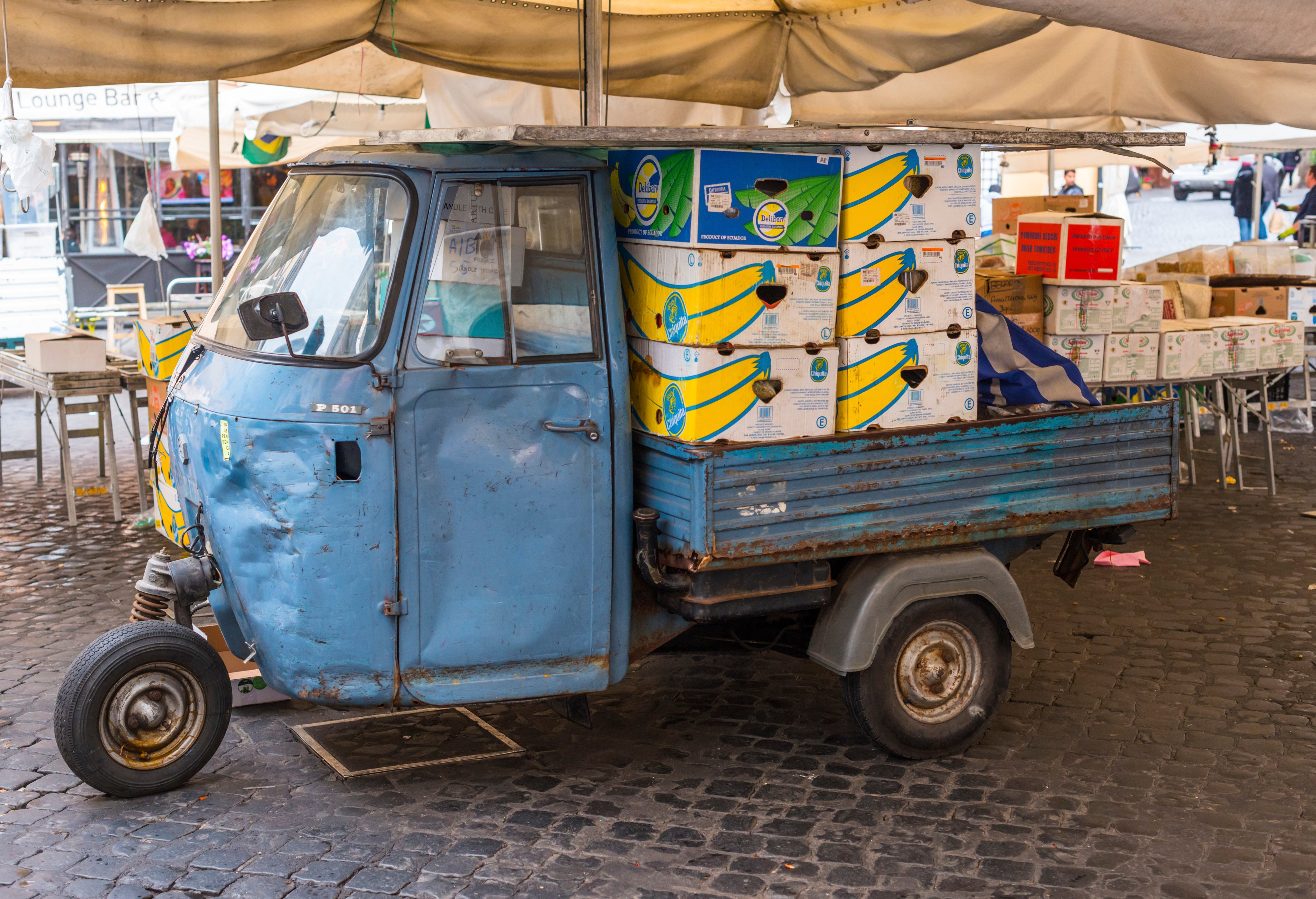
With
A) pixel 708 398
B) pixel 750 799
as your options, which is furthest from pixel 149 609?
pixel 750 799

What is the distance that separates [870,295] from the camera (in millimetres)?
4531

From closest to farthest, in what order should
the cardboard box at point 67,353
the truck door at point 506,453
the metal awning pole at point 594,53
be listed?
the truck door at point 506,453 → the metal awning pole at point 594,53 → the cardboard box at point 67,353

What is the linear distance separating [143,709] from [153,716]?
0.05 metres

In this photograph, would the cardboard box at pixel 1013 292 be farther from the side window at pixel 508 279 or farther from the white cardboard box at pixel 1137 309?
the side window at pixel 508 279

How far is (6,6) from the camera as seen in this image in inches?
222

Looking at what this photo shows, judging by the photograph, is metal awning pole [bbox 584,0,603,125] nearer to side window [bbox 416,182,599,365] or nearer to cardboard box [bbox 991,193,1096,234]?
side window [bbox 416,182,599,365]

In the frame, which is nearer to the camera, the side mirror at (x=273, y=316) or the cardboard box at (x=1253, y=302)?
the side mirror at (x=273, y=316)

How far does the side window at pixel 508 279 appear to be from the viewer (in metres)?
4.19

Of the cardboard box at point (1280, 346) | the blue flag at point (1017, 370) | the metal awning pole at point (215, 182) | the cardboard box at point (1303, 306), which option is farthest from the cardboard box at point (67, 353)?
the cardboard box at point (1303, 306)

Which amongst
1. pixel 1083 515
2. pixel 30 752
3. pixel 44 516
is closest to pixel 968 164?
pixel 1083 515

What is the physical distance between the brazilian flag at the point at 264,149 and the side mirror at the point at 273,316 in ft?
28.2

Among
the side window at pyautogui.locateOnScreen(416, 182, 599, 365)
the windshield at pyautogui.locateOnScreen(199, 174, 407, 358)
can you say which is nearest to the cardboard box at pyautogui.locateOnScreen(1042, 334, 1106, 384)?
the side window at pyautogui.locateOnScreen(416, 182, 599, 365)

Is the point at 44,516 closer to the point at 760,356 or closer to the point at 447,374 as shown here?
the point at 447,374

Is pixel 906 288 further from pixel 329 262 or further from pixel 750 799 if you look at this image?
pixel 329 262
